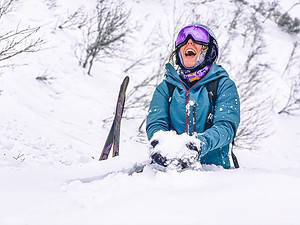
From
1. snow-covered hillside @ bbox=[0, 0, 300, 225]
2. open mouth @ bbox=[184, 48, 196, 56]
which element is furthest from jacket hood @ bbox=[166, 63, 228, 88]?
snow-covered hillside @ bbox=[0, 0, 300, 225]

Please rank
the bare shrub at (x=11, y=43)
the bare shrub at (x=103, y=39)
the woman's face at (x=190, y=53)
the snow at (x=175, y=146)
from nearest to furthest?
the snow at (x=175, y=146) → the woman's face at (x=190, y=53) → the bare shrub at (x=11, y=43) → the bare shrub at (x=103, y=39)

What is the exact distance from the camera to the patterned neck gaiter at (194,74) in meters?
2.42

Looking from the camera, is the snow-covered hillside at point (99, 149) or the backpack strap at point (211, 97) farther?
the backpack strap at point (211, 97)

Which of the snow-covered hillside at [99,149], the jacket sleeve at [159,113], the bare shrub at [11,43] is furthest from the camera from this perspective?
the bare shrub at [11,43]

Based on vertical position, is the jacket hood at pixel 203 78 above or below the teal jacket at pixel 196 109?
above

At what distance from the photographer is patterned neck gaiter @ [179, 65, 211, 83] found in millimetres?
2420

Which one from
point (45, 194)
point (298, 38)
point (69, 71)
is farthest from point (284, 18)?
point (45, 194)

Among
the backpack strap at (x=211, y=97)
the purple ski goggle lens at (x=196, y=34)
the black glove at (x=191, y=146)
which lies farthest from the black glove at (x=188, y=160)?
the purple ski goggle lens at (x=196, y=34)

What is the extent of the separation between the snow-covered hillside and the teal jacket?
0.24 metres

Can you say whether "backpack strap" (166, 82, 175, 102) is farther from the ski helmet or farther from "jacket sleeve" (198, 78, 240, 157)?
"jacket sleeve" (198, 78, 240, 157)

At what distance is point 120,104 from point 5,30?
9255 mm

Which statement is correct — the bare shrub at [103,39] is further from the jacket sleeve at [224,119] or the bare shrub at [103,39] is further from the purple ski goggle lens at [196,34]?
the jacket sleeve at [224,119]

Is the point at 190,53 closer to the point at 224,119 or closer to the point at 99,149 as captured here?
the point at 224,119

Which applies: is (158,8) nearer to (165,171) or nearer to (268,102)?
(268,102)
